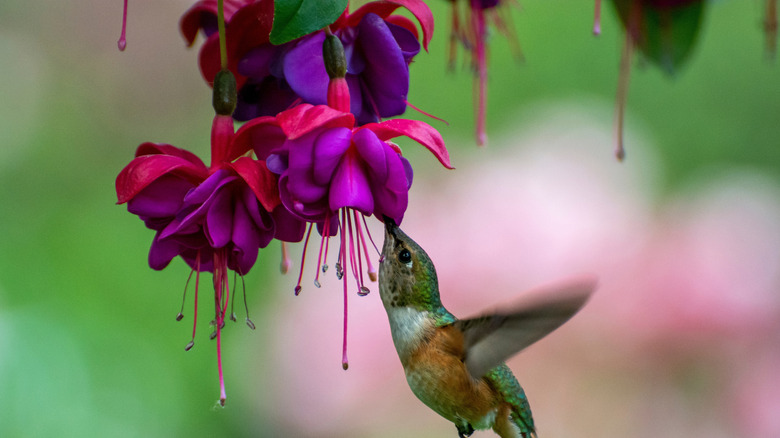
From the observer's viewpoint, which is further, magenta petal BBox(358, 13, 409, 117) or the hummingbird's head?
the hummingbird's head

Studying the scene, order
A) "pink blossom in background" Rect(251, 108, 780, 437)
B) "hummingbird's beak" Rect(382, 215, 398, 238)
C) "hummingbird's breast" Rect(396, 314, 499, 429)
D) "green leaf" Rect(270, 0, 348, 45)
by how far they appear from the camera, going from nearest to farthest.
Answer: "green leaf" Rect(270, 0, 348, 45), "hummingbird's beak" Rect(382, 215, 398, 238), "hummingbird's breast" Rect(396, 314, 499, 429), "pink blossom in background" Rect(251, 108, 780, 437)

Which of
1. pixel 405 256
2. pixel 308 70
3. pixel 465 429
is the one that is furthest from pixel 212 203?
pixel 465 429

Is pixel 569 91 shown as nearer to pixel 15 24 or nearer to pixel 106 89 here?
pixel 106 89

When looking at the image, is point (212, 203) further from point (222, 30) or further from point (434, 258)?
point (434, 258)

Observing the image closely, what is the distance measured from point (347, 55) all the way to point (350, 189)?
109 mm

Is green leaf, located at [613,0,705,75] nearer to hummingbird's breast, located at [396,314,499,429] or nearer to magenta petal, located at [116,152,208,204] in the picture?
hummingbird's breast, located at [396,314,499,429]

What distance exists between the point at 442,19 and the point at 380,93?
4.20 feet

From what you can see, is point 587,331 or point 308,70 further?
point 587,331

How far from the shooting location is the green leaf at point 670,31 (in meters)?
0.82

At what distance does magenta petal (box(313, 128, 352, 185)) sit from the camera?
0.50 meters

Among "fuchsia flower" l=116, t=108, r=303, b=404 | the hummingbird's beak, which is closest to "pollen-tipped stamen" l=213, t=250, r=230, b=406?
"fuchsia flower" l=116, t=108, r=303, b=404

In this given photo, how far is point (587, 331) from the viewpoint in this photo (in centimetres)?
143

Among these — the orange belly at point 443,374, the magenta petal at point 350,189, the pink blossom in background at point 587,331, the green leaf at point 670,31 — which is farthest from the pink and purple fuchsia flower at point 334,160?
the pink blossom in background at point 587,331

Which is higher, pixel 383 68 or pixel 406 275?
pixel 383 68
